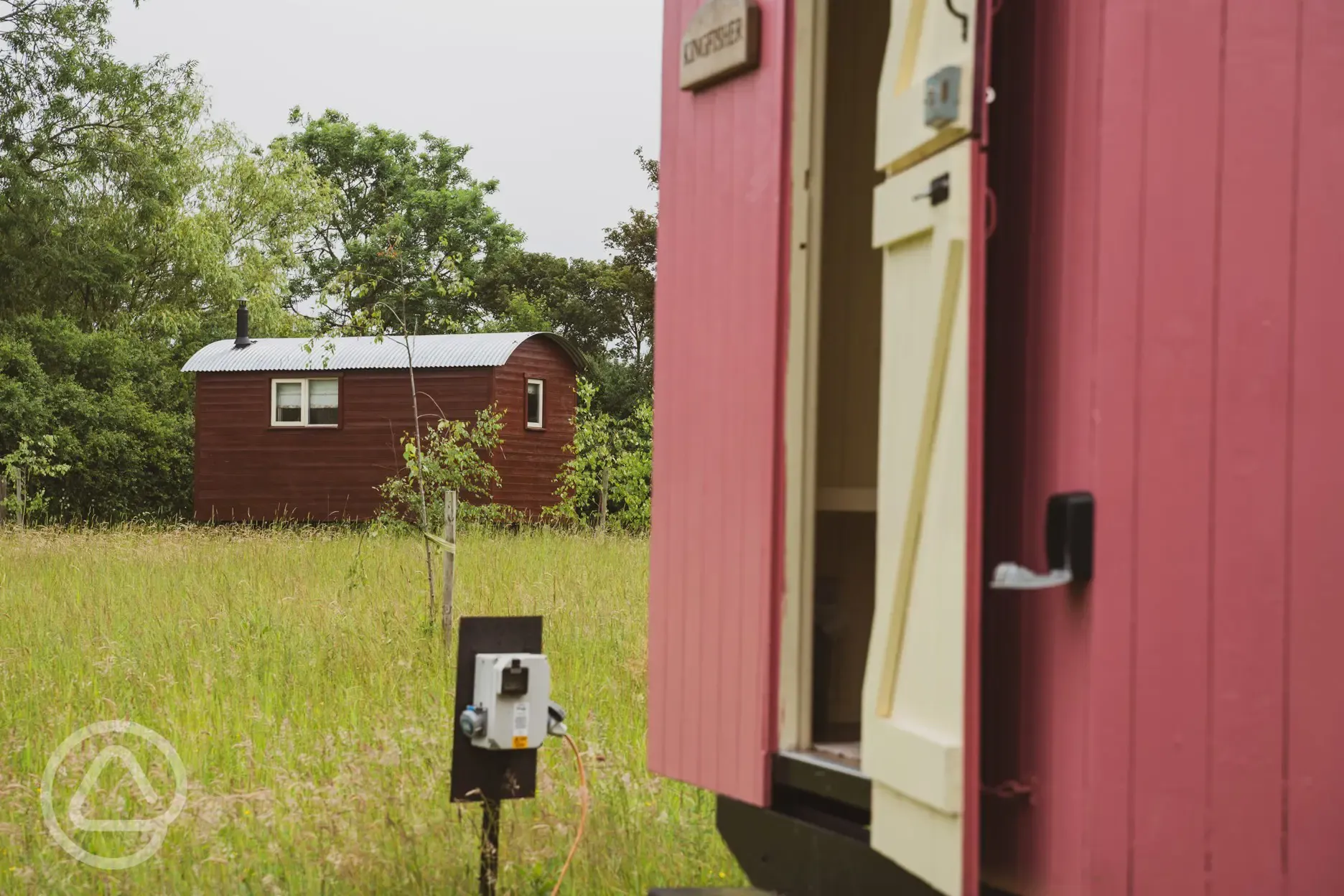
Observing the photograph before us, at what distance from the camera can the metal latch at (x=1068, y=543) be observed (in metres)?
2.35

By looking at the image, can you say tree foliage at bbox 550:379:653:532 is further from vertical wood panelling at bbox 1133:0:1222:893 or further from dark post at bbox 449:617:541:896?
vertical wood panelling at bbox 1133:0:1222:893

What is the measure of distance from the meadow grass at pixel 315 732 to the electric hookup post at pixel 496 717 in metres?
0.36

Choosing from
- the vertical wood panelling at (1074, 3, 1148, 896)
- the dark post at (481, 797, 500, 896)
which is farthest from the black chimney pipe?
the vertical wood panelling at (1074, 3, 1148, 896)

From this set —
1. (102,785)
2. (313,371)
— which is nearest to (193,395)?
(313,371)

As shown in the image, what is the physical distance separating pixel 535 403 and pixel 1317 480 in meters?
20.2

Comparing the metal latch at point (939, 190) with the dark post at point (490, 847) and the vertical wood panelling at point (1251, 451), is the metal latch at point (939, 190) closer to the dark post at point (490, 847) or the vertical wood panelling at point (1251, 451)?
the vertical wood panelling at point (1251, 451)

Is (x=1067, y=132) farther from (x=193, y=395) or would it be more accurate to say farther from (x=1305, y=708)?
(x=193, y=395)

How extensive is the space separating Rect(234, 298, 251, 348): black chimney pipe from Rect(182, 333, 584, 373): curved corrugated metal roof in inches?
4.5

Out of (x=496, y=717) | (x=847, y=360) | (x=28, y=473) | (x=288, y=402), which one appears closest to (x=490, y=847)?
(x=496, y=717)

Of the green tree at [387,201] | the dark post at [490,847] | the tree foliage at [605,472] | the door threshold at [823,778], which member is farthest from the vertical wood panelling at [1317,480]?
the green tree at [387,201]

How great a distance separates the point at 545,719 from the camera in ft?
12.7

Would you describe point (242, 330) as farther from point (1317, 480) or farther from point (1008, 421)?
point (1317, 480)

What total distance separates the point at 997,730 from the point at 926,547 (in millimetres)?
427

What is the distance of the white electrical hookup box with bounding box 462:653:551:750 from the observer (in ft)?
12.3
